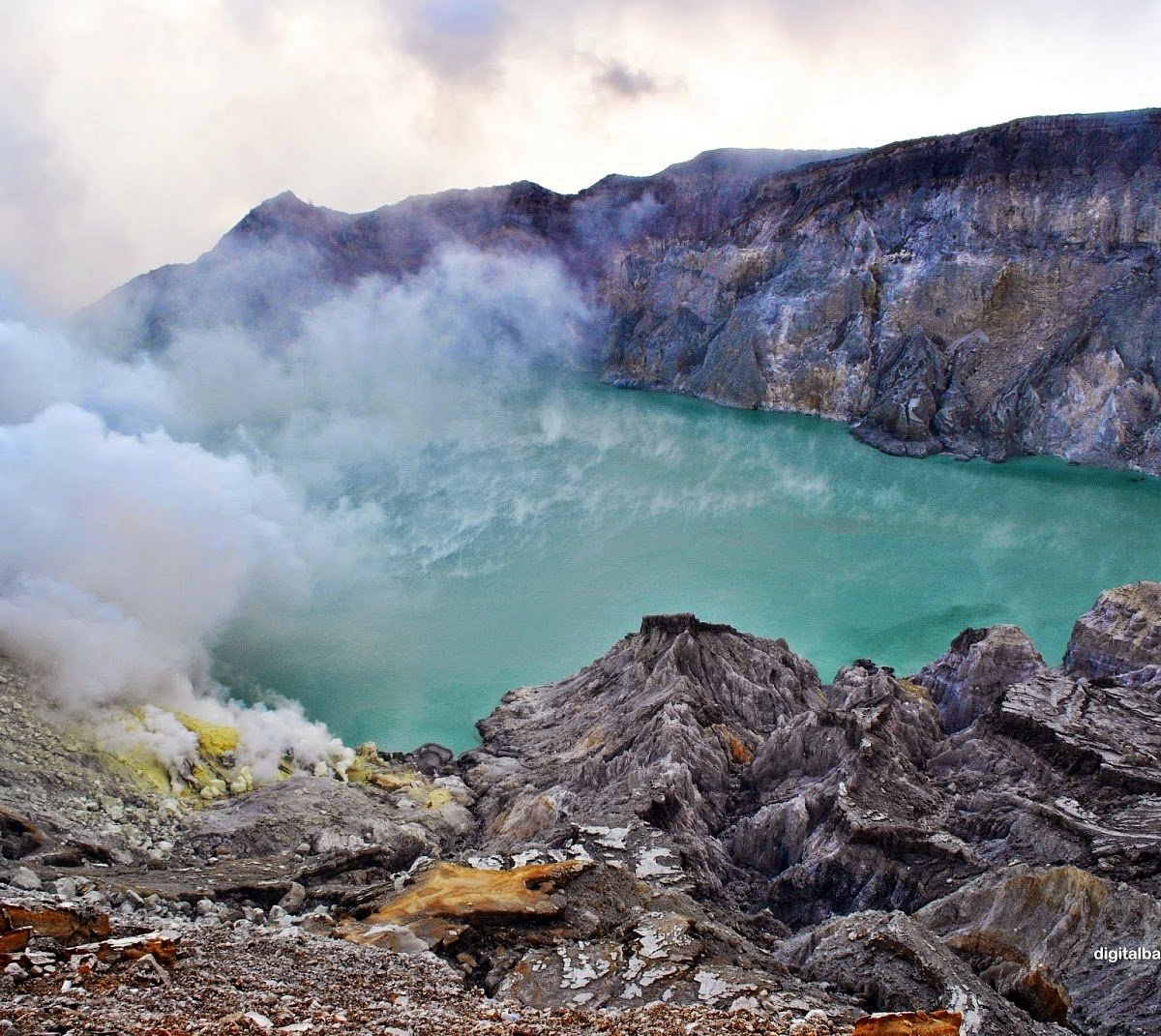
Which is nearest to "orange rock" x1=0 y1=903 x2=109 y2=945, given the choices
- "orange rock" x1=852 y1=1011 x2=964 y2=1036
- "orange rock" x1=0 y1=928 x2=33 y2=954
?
"orange rock" x1=0 y1=928 x2=33 y2=954

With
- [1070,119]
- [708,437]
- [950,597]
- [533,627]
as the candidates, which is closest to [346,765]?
[533,627]

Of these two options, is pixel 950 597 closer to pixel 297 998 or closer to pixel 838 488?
pixel 838 488

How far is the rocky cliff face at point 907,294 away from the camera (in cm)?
4469

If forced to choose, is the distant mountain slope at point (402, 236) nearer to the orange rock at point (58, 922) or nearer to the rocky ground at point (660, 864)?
the rocky ground at point (660, 864)

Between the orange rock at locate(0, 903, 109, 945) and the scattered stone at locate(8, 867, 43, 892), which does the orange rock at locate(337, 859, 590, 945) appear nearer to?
the orange rock at locate(0, 903, 109, 945)

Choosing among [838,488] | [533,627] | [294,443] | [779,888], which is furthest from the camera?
[294,443]

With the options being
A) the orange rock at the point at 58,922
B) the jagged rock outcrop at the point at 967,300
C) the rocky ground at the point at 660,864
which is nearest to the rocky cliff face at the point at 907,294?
the jagged rock outcrop at the point at 967,300

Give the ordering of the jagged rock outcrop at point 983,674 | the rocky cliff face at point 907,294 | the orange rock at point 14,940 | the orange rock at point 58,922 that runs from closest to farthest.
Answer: the orange rock at point 14,940 < the orange rock at point 58,922 < the jagged rock outcrop at point 983,674 < the rocky cliff face at point 907,294

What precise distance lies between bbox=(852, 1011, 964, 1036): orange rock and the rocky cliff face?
40069 mm

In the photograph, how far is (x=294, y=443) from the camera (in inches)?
1683

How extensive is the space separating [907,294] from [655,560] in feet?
98.2

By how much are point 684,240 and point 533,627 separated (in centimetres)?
5538

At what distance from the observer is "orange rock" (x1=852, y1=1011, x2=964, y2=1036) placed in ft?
21.7

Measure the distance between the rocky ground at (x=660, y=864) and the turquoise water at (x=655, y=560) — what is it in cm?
385
